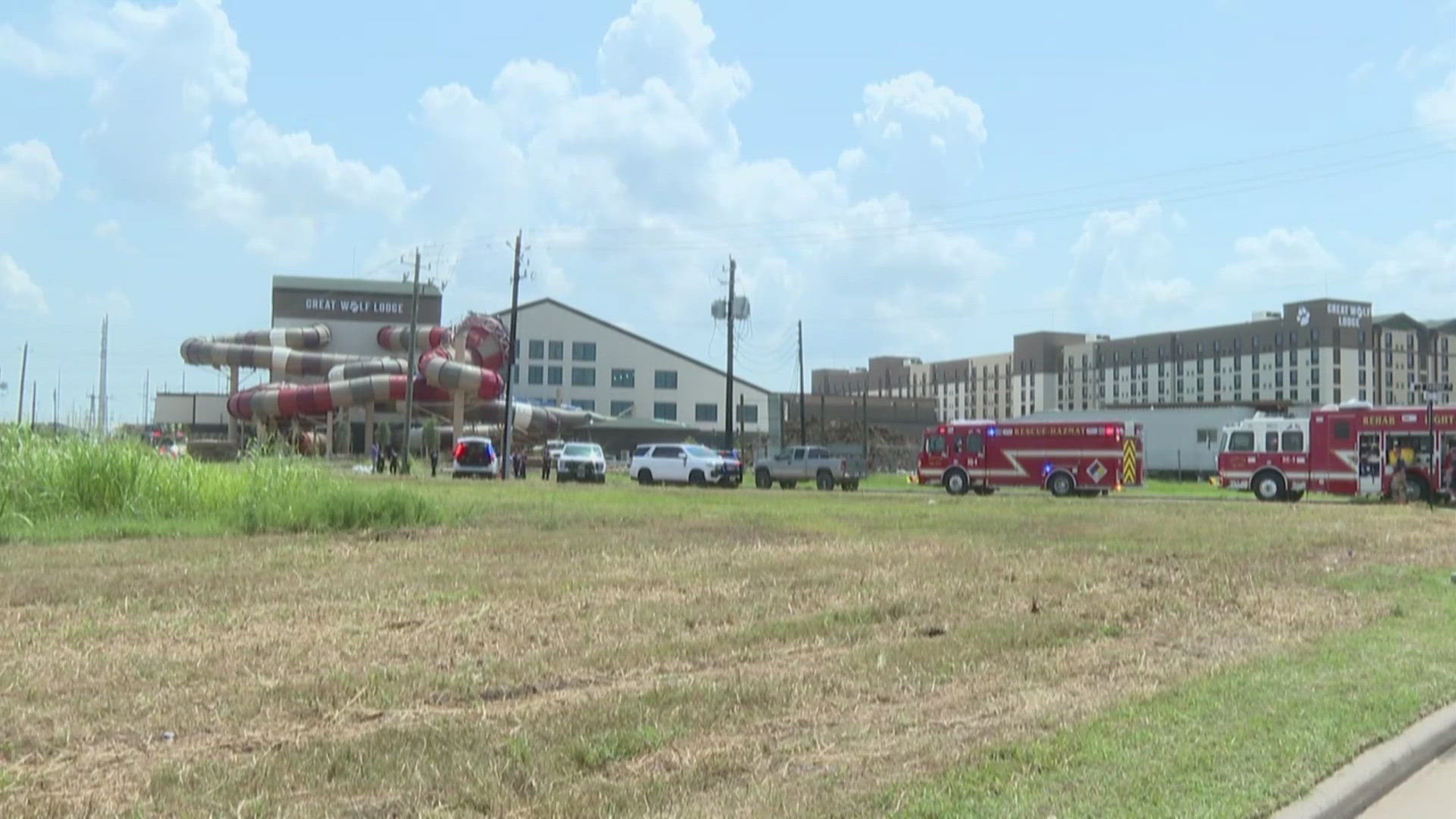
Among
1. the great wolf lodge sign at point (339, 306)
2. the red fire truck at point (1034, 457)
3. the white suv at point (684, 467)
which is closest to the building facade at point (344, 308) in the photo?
the great wolf lodge sign at point (339, 306)

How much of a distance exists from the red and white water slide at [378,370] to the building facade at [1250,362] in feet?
195

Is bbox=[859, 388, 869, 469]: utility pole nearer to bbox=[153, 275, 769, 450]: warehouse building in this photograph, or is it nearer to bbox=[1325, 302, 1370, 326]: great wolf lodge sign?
bbox=[153, 275, 769, 450]: warehouse building

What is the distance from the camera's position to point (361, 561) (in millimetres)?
14297

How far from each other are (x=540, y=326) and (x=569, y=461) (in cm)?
5872

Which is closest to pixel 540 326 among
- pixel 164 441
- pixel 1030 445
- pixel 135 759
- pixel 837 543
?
pixel 1030 445

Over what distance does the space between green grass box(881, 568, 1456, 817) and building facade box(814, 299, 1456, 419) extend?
11149 cm

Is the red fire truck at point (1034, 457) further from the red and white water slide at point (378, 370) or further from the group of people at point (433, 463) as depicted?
the red and white water slide at point (378, 370)

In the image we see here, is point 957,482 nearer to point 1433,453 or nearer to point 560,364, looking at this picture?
point 1433,453

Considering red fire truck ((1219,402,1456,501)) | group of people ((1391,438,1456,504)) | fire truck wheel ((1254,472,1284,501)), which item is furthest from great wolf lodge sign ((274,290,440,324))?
group of people ((1391,438,1456,504))

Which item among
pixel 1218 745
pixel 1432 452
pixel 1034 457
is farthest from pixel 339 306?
pixel 1218 745

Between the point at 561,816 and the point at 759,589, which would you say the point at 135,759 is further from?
the point at 759,589

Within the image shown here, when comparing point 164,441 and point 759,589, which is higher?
point 164,441

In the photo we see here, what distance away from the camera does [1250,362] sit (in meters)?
146

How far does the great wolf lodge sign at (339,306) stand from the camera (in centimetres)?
10212
